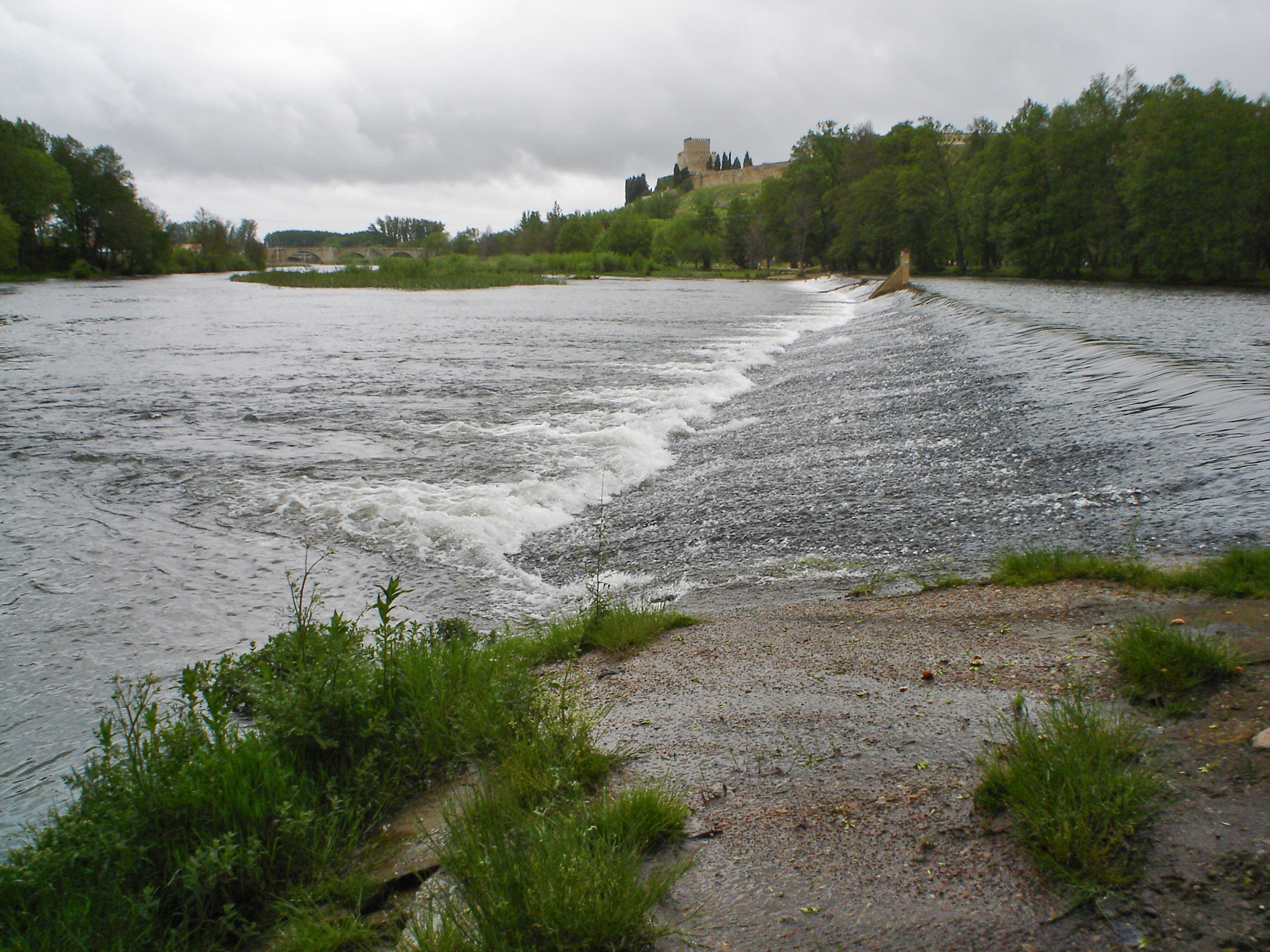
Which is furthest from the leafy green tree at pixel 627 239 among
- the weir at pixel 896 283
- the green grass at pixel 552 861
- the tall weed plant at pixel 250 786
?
the green grass at pixel 552 861

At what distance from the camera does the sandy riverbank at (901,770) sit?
266 centimetres

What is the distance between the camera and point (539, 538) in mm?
8953

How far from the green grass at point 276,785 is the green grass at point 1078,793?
6.08 feet

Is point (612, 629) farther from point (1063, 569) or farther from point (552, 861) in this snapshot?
point (1063, 569)

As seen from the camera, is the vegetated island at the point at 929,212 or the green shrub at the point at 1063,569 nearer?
the green shrub at the point at 1063,569

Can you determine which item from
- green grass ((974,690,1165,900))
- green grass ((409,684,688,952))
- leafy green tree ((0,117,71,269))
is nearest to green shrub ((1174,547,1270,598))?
green grass ((974,690,1165,900))

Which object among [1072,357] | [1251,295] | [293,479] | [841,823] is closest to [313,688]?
[841,823]

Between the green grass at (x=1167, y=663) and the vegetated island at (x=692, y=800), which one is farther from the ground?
the green grass at (x=1167, y=663)

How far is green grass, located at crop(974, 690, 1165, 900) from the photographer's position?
2740mm

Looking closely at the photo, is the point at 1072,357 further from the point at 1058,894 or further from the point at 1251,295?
the point at 1251,295

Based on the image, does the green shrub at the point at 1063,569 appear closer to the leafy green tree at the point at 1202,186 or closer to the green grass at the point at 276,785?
the green grass at the point at 276,785

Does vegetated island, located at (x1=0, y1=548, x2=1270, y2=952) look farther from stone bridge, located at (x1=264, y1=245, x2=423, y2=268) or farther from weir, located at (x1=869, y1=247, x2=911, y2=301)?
stone bridge, located at (x1=264, y1=245, x2=423, y2=268)

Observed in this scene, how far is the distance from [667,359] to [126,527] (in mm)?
17068

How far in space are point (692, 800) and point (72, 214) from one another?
384 feet
